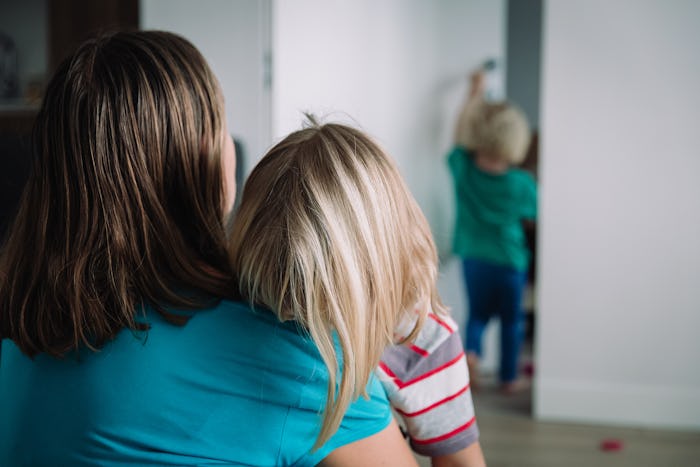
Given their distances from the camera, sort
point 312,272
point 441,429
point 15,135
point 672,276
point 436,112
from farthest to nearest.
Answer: point 436,112
point 672,276
point 15,135
point 441,429
point 312,272

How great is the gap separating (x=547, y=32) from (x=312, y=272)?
6.56 ft

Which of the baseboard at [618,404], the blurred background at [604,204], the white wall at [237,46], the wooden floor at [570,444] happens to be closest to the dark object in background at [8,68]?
the blurred background at [604,204]

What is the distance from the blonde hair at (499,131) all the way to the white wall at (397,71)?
0.20 metres

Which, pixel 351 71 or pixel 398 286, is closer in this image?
pixel 398 286

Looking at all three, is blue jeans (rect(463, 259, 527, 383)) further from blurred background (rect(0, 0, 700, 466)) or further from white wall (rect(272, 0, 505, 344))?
blurred background (rect(0, 0, 700, 466))

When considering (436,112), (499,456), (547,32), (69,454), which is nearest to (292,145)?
(69,454)

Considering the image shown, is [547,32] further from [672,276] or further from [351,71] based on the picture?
[672,276]

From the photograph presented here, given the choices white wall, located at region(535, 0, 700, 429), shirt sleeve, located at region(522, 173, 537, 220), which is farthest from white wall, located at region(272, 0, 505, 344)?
white wall, located at region(535, 0, 700, 429)

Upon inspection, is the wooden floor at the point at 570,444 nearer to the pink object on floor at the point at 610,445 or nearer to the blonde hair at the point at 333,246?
the pink object on floor at the point at 610,445

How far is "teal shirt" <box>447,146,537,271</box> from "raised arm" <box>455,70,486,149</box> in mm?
58

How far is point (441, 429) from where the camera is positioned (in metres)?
1.03

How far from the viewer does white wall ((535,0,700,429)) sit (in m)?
2.40

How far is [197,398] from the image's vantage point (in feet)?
2.66

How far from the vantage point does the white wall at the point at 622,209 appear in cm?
240
